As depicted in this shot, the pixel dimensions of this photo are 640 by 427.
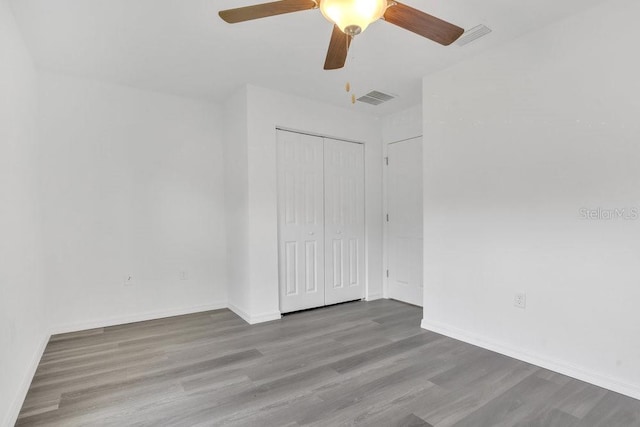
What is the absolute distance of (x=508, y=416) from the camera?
6.29 feet

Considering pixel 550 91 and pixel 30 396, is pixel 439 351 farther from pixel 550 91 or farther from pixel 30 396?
pixel 30 396

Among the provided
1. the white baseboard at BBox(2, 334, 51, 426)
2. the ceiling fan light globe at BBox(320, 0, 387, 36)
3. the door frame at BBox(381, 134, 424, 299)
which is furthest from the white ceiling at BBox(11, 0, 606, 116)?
the white baseboard at BBox(2, 334, 51, 426)

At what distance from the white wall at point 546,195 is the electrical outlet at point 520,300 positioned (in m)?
0.03

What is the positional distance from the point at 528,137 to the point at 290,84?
2.25m

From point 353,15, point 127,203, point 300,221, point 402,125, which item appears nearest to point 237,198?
point 300,221

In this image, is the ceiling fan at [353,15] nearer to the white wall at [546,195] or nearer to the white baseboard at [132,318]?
the white wall at [546,195]

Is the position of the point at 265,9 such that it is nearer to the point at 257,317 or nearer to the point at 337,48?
the point at 337,48

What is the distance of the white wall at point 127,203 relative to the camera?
324cm

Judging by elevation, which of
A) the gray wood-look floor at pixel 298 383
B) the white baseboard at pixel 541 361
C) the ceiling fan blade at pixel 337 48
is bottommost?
the gray wood-look floor at pixel 298 383

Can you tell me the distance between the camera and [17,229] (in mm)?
2215

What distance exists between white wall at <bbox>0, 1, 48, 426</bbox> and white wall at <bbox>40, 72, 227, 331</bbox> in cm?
32

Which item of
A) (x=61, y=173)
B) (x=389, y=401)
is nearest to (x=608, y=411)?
(x=389, y=401)

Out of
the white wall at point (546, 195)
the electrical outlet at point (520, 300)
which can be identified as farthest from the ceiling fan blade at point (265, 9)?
the electrical outlet at point (520, 300)

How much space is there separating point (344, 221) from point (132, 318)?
2.64 meters
